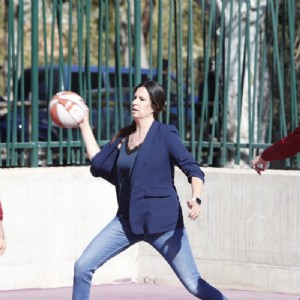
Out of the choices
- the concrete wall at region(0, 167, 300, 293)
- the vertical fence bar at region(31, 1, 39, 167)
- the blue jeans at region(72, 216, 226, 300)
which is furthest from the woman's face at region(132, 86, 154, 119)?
the vertical fence bar at region(31, 1, 39, 167)

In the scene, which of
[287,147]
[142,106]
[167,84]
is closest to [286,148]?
[287,147]

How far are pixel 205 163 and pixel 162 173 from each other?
349cm

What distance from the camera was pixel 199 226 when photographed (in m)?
10.4

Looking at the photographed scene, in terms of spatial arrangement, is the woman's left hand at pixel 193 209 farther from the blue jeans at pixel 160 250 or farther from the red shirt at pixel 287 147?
the red shirt at pixel 287 147

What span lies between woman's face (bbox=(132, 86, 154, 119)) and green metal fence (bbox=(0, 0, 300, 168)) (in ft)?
9.37

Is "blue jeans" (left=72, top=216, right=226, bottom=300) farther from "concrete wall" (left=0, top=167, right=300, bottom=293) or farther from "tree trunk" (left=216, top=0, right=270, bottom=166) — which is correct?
"tree trunk" (left=216, top=0, right=270, bottom=166)

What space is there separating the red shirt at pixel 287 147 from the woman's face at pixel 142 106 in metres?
0.82

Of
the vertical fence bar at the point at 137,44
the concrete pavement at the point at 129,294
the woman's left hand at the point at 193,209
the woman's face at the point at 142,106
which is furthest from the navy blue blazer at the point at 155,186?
the vertical fence bar at the point at 137,44

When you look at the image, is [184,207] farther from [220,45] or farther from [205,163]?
[220,45]

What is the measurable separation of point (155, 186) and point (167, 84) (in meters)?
3.45

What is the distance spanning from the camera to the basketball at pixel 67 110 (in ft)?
25.9

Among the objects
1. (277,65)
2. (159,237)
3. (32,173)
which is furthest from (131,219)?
(277,65)

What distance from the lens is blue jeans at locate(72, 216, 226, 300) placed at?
7.50 meters

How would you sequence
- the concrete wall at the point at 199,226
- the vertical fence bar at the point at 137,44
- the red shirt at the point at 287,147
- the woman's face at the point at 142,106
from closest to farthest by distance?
the red shirt at the point at 287,147
the woman's face at the point at 142,106
the concrete wall at the point at 199,226
the vertical fence bar at the point at 137,44
